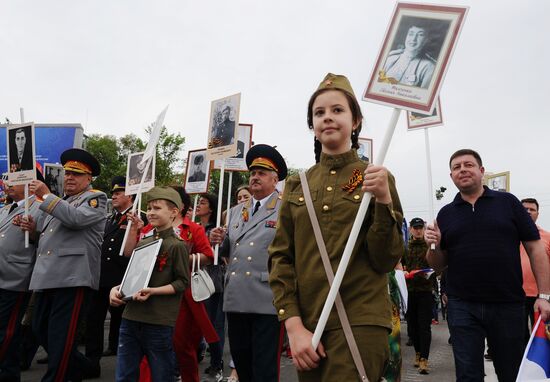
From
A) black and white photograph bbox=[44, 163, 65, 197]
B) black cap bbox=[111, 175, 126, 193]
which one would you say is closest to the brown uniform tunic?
black and white photograph bbox=[44, 163, 65, 197]

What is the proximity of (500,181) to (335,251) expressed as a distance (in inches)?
236

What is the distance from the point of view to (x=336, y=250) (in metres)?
2.25

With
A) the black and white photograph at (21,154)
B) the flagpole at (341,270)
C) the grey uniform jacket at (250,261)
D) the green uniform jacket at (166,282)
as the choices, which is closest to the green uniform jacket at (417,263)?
the grey uniform jacket at (250,261)

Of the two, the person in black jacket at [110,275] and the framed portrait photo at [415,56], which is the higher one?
the framed portrait photo at [415,56]

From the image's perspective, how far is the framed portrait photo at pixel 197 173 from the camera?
7031 mm

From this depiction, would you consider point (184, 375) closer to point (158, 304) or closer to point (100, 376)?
point (158, 304)

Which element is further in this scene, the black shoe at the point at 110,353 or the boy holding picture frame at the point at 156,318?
the black shoe at the point at 110,353

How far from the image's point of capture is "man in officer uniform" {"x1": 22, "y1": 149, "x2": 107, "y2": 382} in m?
4.70

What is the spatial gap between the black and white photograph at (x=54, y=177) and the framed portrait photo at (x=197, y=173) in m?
1.57

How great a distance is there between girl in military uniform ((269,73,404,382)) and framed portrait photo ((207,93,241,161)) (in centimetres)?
321

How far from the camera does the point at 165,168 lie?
1660 inches

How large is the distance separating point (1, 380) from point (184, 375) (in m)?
1.90

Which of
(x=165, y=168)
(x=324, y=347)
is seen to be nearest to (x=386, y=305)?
(x=324, y=347)

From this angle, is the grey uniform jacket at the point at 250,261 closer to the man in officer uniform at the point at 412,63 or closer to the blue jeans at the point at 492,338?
the blue jeans at the point at 492,338
